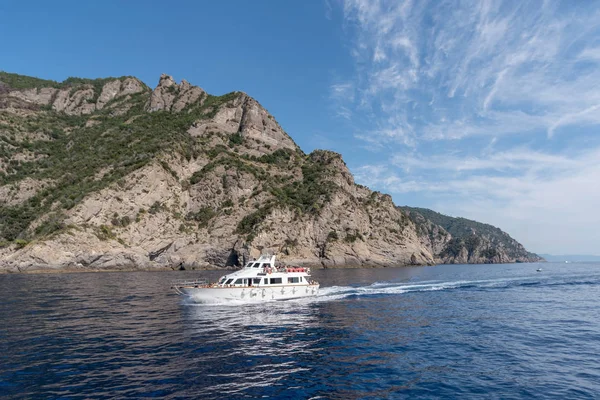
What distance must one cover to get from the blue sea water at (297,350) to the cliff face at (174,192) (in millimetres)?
67548

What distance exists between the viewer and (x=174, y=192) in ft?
407

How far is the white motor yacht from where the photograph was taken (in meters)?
37.9

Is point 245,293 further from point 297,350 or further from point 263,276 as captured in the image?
point 297,350

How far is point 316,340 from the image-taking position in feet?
77.3

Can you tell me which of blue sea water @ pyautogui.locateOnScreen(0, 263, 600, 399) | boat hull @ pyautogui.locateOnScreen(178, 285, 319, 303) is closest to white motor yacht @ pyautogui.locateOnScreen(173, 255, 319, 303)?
boat hull @ pyautogui.locateOnScreen(178, 285, 319, 303)

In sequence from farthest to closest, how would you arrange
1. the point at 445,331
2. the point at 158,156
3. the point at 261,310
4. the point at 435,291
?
the point at 158,156 → the point at 435,291 → the point at 261,310 → the point at 445,331

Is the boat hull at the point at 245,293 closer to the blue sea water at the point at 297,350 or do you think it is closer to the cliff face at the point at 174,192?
the blue sea water at the point at 297,350

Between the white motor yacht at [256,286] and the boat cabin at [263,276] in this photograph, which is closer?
the white motor yacht at [256,286]

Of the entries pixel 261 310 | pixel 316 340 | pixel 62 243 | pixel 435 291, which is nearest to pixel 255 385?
pixel 316 340

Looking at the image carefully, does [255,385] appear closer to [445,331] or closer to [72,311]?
[445,331]

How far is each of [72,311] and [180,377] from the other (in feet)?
73.2

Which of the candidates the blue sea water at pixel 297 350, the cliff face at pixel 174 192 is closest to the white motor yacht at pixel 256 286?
the blue sea water at pixel 297 350

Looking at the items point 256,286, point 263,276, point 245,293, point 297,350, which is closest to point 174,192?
point 263,276

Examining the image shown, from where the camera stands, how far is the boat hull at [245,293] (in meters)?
37.7
